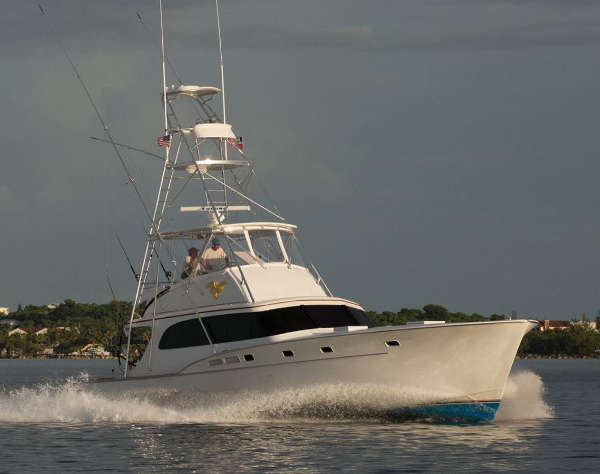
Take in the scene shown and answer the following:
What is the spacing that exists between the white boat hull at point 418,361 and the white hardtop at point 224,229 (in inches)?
152

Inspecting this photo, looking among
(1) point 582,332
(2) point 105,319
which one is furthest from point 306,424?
(2) point 105,319

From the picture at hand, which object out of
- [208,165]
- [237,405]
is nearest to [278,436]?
[237,405]

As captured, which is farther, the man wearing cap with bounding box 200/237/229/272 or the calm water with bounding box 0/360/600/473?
the man wearing cap with bounding box 200/237/229/272

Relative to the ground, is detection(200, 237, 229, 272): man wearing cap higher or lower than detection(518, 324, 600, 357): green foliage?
lower

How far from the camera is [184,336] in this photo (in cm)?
2670

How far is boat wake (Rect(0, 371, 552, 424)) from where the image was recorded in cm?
2431

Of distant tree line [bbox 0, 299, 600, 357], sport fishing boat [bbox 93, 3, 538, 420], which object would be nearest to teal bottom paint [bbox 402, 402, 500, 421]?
sport fishing boat [bbox 93, 3, 538, 420]

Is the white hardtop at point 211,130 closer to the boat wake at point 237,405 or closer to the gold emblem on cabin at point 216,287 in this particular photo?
the gold emblem on cabin at point 216,287

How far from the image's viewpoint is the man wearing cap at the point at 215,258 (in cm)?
2773

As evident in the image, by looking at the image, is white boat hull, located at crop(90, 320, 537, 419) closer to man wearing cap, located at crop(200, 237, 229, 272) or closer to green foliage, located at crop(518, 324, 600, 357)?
man wearing cap, located at crop(200, 237, 229, 272)

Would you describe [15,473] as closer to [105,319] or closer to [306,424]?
[306,424]

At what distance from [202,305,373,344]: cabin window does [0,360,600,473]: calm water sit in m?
1.40

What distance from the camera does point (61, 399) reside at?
28.8 metres

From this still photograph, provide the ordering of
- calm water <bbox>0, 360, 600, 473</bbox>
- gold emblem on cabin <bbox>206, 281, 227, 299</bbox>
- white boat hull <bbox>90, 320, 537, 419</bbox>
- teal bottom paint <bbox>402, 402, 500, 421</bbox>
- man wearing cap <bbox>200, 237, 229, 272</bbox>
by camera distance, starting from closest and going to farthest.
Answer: calm water <bbox>0, 360, 600, 473</bbox> → white boat hull <bbox>90, 320, 537, 419</bbox> → teal bottom paint <bbox>402, 402, 500, 421</bbox> → gold emblem on cabin <bbox>206, 281, 227, 299</bbox> → man wearing cap <bbox>200, 237, 229, 272</bbox>
